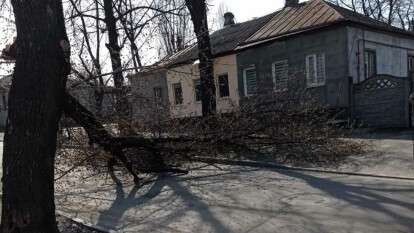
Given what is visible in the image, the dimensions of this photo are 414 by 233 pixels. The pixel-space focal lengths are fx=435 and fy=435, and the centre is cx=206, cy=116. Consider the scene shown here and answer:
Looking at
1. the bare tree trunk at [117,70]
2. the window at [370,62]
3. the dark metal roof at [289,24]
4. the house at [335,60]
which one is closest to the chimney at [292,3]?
the dark metal roof at [289,24]

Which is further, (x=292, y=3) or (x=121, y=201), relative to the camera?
(x=292, y=3)

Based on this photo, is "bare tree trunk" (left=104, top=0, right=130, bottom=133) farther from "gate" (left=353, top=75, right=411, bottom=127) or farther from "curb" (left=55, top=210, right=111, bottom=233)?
"gate" (left=353, top=75, right=411, bottom=127)

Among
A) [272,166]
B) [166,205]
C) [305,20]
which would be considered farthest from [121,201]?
[305,20]

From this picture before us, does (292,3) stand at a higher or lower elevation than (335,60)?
higher

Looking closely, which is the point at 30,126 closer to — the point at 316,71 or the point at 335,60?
the point at 335,60

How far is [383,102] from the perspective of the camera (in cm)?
1469

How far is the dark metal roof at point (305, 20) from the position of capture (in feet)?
57.5

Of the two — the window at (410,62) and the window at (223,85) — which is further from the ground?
the window at (410,62)

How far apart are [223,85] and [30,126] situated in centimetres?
1823

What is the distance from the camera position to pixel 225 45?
22.8m

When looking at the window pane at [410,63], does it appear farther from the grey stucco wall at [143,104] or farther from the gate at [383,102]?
the grey stucco wall at [143,104]

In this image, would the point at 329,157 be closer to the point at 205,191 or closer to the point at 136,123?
the point at 205,191

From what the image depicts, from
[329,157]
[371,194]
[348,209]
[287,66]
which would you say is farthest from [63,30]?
[287,66]

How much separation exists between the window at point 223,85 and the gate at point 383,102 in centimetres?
810
